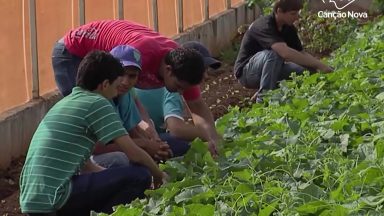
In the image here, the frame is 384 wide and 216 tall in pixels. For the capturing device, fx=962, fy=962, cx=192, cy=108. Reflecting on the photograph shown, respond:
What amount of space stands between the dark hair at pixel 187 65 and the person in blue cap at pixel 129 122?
0.20 m

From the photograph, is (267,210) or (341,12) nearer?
(267,210)

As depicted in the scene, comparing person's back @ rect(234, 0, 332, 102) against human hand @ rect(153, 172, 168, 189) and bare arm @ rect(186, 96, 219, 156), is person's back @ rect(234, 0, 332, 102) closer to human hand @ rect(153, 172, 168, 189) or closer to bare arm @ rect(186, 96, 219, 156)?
bare arm @ rect(186, 96, 219, 156)

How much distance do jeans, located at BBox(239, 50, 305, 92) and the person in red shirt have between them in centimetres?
219

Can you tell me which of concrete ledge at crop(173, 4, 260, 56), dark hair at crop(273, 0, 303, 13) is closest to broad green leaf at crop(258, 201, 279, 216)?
dark hair at crop(273, 0, 303, 13)

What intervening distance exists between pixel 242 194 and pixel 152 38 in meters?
2.02

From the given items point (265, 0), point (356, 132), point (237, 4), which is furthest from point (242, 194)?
point (237, 4)

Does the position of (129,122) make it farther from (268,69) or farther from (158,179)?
(268,69)

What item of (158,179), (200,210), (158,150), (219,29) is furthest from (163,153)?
(219,29)

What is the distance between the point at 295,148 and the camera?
441 centimetres

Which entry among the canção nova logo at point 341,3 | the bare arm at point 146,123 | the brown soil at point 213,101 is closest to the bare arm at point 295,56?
the brown soil at point 213,101

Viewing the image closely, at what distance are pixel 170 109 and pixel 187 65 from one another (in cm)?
84

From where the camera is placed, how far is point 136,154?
15.8ft

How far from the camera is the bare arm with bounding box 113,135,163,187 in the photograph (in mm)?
4742

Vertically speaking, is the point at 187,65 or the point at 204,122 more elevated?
the point at 187,65
